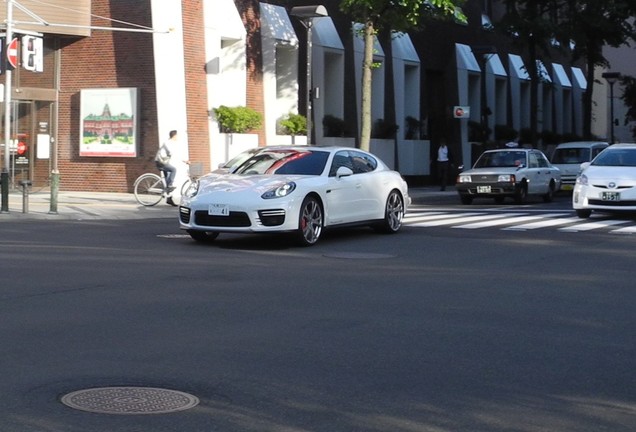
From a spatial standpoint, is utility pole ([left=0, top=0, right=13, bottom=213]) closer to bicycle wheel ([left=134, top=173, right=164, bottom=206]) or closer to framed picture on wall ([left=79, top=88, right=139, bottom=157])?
bicycle wheel ([left=134, top=173, right=164, bottom=206])

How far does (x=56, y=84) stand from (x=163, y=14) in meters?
3.96

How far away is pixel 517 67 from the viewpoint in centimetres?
5475

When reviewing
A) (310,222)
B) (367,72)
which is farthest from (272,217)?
(367,72)

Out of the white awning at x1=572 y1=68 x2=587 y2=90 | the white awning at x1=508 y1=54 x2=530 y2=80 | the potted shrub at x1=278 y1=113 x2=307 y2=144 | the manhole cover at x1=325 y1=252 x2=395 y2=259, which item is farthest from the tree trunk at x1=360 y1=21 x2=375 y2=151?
the white awning at x1=572 y1=68 x2=587 y2=90

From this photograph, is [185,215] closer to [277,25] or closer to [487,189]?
[487,189]

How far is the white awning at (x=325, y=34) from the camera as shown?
3688 centimetres

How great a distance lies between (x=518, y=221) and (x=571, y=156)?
15889mm

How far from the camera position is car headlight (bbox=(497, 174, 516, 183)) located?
99.8 feet

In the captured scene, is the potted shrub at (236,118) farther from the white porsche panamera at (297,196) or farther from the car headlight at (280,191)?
the car headlight at (280,191)

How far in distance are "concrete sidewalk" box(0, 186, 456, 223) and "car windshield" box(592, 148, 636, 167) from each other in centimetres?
886

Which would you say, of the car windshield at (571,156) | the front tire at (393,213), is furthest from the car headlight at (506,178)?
the front tire at (393,213)

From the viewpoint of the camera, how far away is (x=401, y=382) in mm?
7254

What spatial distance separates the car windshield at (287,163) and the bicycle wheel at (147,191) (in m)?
8.15

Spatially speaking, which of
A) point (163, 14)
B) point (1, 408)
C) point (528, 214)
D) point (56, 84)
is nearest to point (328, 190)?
point (528, 214)
